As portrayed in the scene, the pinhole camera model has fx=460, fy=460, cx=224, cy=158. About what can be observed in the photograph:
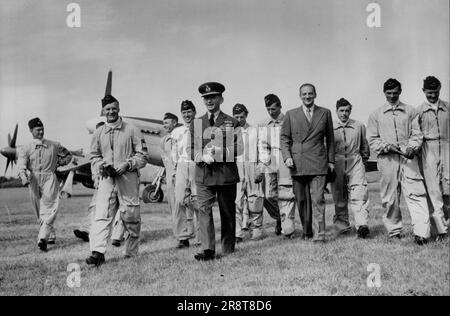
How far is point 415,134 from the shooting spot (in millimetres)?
5566

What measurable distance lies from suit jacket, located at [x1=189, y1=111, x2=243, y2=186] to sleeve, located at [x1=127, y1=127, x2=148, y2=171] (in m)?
0.71

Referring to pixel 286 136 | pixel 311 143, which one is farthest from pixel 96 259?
pixel 311 143

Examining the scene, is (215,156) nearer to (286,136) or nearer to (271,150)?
(286,136)

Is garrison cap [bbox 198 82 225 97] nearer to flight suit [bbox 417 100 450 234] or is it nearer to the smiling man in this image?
the smiling man

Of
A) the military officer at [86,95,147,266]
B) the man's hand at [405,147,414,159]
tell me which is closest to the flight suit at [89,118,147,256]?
the military officer at [86,95,147,266]

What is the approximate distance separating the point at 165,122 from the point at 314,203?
125 inches

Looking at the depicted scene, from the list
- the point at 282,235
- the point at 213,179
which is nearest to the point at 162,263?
the point at 213,179

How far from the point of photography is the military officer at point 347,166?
652 centimetres

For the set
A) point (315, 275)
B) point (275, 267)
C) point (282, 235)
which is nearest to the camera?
point (315, 275)

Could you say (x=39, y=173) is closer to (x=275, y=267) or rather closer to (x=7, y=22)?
(x=7, y=22)

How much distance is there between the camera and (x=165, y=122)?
7.81m

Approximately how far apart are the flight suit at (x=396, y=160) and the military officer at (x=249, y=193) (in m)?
1.82

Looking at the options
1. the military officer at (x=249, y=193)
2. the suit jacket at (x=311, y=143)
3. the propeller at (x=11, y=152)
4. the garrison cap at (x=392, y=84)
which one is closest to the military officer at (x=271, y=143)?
the military officer at (x=249, y=193)

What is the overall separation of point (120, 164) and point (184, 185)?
1.32 metres
